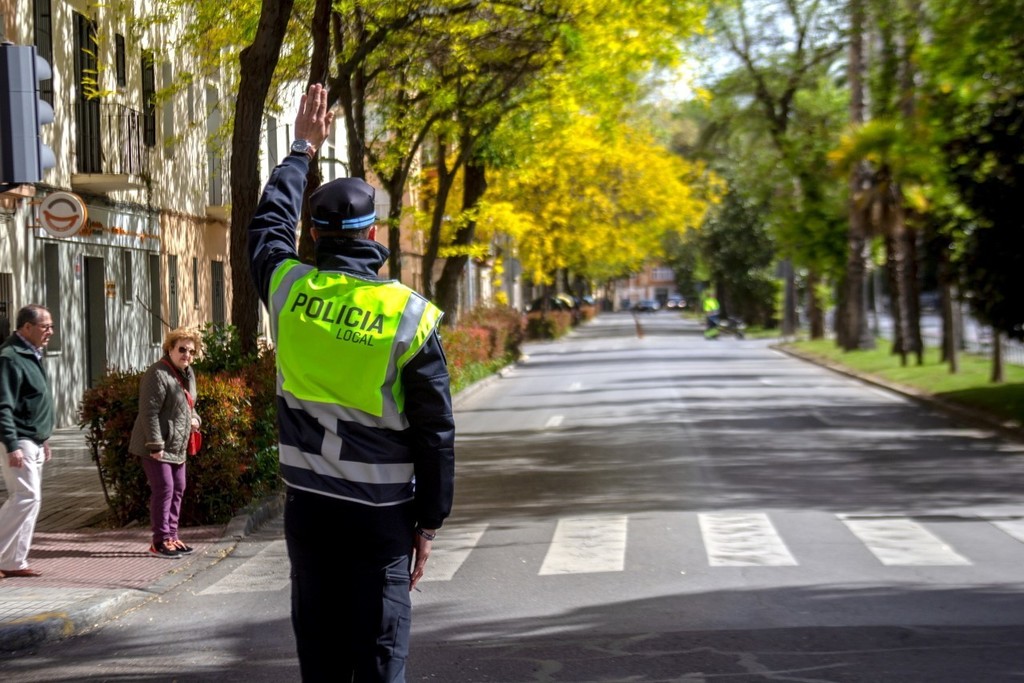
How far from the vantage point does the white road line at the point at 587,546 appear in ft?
30.3

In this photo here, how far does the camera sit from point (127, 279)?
2566 cm

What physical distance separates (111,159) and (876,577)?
1729cm

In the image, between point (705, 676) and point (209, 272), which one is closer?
point (705, 676)

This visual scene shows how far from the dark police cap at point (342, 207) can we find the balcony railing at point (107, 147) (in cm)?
1893

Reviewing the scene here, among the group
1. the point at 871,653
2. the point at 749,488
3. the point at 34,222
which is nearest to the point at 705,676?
the point at 871,653

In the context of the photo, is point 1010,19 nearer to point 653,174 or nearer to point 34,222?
point 34,222

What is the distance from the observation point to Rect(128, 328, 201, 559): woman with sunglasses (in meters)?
9.93

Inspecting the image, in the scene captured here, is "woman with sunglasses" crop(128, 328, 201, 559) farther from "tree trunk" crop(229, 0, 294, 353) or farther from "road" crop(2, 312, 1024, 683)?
"tree trunk" crop(229, 0, 294, 353)

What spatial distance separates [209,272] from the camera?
3095 centimetres

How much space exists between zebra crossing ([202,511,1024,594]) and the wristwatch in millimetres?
5052

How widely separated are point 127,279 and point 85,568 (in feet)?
55.0

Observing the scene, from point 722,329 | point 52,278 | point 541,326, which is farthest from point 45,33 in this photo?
point 722,329

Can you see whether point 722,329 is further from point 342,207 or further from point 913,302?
point 342,207

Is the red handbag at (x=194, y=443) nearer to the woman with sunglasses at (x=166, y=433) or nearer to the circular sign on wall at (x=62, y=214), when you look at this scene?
the woman with sunglasses at (x=166, y=433)
